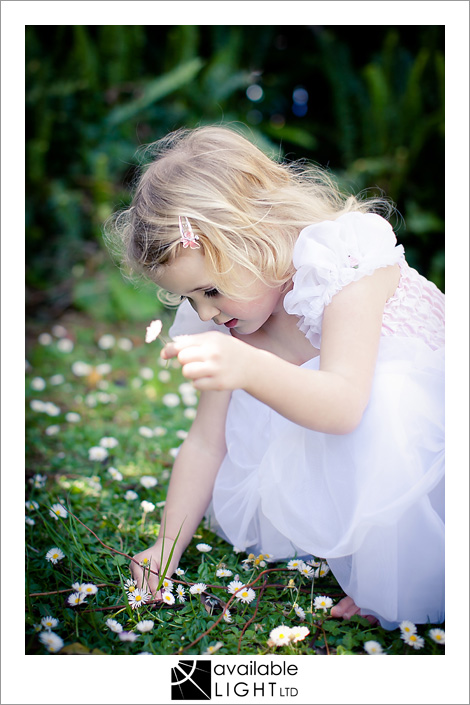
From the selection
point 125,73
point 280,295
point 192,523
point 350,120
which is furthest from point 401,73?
point 192,523

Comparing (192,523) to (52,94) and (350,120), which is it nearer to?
(52,94)

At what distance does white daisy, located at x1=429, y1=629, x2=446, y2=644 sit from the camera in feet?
3.88

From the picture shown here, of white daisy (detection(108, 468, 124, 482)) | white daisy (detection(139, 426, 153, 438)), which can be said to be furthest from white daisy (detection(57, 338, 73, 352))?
white daisy (detection(108, 468, 124, 482))

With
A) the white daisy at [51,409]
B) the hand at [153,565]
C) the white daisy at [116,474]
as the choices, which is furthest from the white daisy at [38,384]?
the hand at [153,565]

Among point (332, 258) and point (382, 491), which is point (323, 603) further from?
point (332, 258)

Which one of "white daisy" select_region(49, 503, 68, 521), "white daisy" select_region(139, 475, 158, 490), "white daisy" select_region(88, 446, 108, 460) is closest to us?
"white daisy" select_region(49, 503, 68, 521)

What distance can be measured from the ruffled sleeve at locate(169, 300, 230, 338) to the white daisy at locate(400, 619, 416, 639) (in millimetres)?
899

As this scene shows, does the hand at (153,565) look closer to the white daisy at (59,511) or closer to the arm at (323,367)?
the white daisy at (59,511)

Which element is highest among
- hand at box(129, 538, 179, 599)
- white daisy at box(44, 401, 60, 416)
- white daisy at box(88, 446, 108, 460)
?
white daisy at box(44, 401, 60, 416)

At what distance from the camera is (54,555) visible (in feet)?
4.90

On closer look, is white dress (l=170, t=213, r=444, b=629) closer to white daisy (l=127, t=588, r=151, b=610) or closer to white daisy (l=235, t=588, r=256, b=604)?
white daisy (l=235, t=588, r=256, b=604)

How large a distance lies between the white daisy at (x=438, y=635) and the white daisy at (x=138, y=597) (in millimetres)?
622

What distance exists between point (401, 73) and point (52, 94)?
2.39 metres

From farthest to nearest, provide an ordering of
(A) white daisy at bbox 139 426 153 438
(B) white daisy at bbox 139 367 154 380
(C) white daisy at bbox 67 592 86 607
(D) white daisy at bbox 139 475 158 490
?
(B) white daisy at bbox 139 367 154 380 → (A) white daisy at bbox 139 426 153 438 → (D) white daisy at bbox 139 475 158 490 → (C) white daisy at bbox 67 592 86 607
